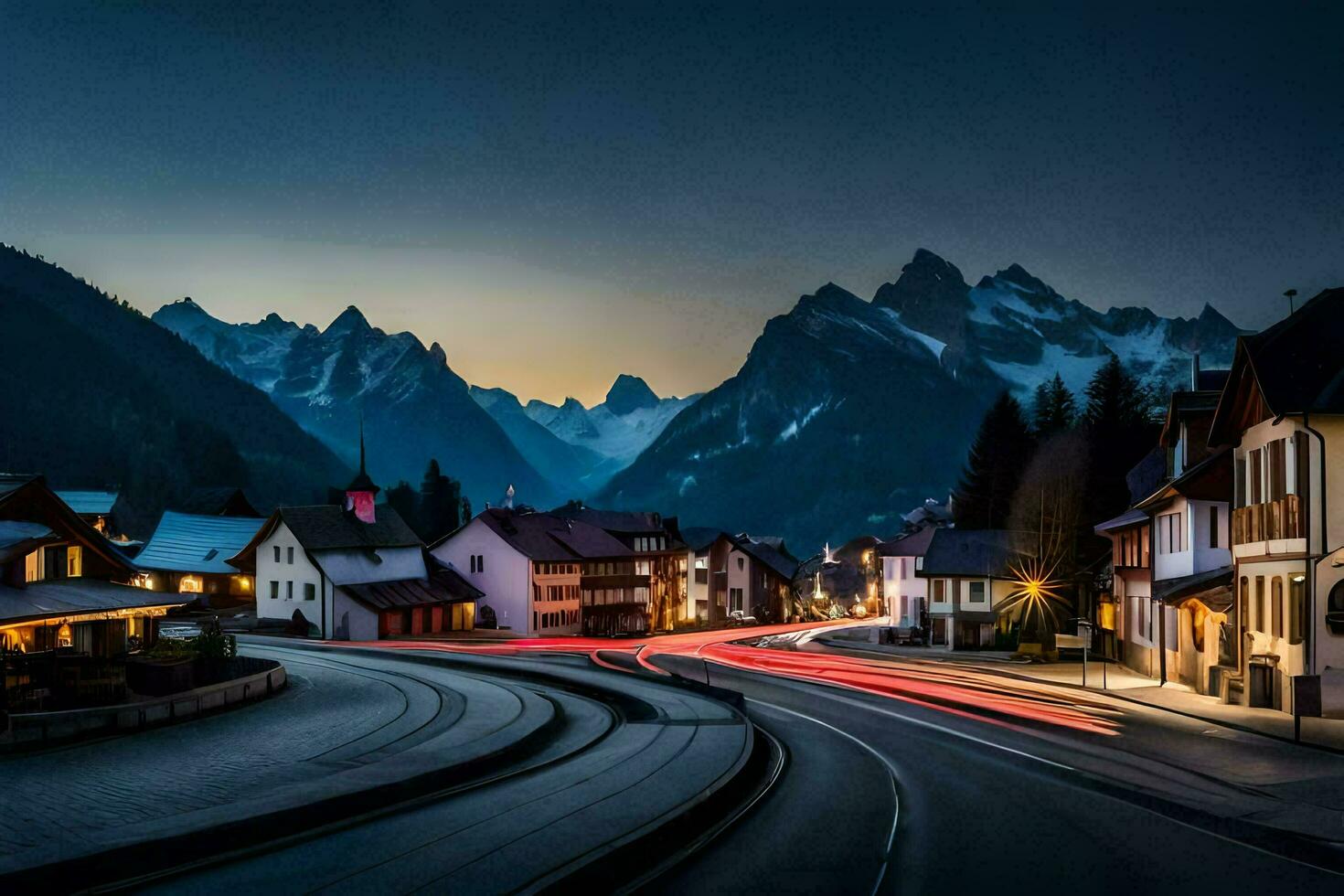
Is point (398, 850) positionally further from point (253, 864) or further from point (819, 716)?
point (819, 716)

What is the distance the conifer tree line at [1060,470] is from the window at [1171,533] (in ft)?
72.4

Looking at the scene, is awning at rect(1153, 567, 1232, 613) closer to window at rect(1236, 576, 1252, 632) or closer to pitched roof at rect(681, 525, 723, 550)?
window at rect(1236, 576, 1252, 632)

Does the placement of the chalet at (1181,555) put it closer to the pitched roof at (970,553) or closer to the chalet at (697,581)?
the pitched roof at (970,553)

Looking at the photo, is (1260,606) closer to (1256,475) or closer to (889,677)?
(1256,475)

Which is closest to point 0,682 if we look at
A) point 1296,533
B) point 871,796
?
point 871,796

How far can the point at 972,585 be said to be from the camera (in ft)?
233

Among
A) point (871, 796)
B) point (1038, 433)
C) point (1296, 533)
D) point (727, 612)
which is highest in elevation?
point (1038, 433)

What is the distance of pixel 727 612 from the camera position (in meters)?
125

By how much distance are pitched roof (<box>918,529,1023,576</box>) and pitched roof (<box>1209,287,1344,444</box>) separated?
35.2m

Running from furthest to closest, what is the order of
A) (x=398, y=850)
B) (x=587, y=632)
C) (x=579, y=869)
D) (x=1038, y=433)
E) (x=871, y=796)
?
(x=1038, y=433) → (x=587, y=632) → (x=871, y=796) → (x=398, y=850) → (x=579, y=869)

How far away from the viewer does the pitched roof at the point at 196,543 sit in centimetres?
9175

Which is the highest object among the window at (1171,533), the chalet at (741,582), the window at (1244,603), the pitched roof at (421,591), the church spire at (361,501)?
the church spire at (361,501)

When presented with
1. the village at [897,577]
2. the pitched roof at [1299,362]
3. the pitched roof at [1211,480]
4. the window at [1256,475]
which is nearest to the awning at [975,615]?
the village at [897,577]

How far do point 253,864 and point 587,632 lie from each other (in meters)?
85.4
